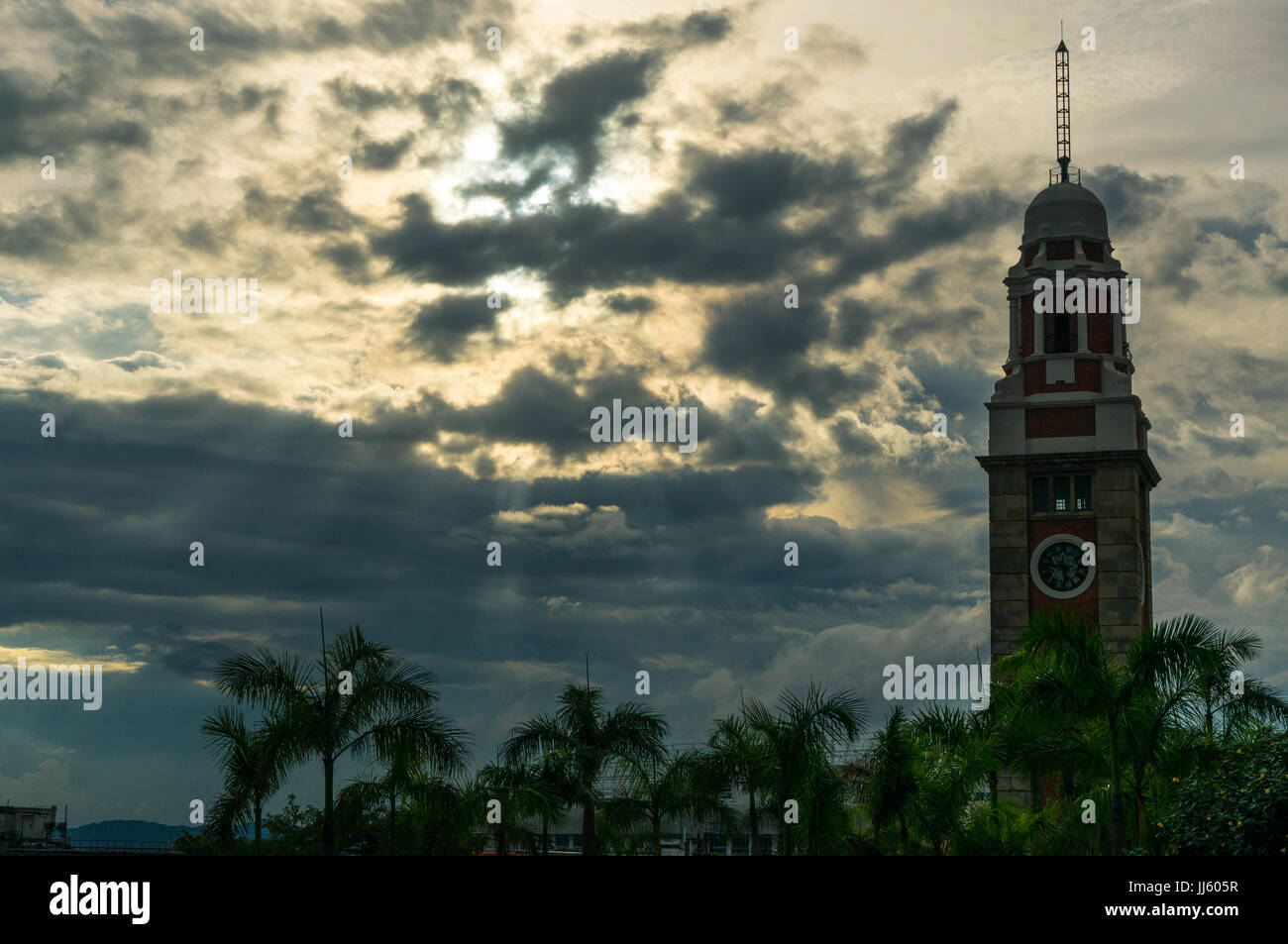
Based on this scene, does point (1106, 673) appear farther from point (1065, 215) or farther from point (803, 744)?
point (1065, 215)

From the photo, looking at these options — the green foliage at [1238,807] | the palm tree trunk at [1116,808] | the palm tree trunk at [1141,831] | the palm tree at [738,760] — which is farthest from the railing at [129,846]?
the green foliage at [1238,807]

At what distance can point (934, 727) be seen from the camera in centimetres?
3922

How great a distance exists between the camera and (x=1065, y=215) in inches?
2938

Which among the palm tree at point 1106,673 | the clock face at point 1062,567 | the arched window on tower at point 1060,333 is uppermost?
the arched window on tower at point 1060,333

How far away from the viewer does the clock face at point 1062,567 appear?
6975 cm

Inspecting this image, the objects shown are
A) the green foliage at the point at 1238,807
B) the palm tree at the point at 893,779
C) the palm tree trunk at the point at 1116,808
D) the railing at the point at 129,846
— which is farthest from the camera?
the railing at the point at 129,846

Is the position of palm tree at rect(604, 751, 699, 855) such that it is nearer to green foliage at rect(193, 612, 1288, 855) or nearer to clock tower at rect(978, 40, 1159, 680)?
green foliage at rect(193, 612, 1288, 855)

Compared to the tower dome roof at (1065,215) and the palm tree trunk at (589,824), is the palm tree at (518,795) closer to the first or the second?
the palm tree trunk at (589,824)

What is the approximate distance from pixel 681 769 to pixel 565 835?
63.1 m

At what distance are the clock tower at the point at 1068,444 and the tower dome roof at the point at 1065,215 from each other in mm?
72
